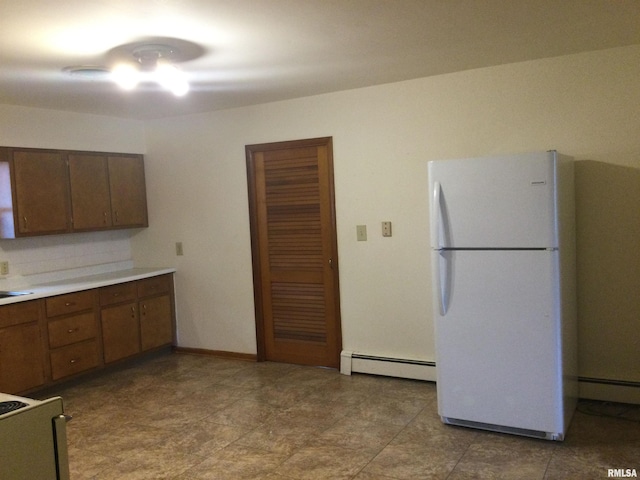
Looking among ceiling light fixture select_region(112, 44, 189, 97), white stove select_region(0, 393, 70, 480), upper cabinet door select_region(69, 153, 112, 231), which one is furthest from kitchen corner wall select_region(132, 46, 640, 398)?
white stove select_region(0, 393, 70, 480)

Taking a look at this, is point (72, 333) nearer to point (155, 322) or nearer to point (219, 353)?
point (155, 322)

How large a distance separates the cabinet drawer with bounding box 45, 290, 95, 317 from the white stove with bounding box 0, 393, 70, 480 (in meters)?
2.73

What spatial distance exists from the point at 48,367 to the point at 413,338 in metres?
2.69

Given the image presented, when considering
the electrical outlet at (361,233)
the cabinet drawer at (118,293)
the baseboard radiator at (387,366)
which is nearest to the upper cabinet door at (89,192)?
the cabinet drawer at (118,293)

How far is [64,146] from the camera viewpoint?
14.9ft

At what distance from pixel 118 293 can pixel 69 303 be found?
0.47 m

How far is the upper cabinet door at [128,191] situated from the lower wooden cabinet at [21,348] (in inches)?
49.9

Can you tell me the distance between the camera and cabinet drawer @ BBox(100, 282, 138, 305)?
446 cm

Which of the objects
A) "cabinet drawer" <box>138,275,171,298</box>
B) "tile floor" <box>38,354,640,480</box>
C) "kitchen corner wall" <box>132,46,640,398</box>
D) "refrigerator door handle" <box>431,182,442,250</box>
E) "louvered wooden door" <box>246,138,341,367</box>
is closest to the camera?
"tile floor" <box>38,354,640,480</box>

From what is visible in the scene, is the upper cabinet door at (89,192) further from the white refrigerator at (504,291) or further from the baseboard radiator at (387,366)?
the white refrigerator at (504,291)

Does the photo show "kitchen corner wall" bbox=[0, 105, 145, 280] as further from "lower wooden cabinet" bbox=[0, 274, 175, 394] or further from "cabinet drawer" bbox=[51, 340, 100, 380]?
"cabinet drawer" bbox=[51, 340, 100, 380]

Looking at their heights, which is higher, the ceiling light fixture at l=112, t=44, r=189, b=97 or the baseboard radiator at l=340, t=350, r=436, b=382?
the ceiling light fixture at l=112, t=44, r=189, b=97

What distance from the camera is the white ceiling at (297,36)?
2.33m

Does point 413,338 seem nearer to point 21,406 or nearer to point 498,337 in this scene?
point 498,337
